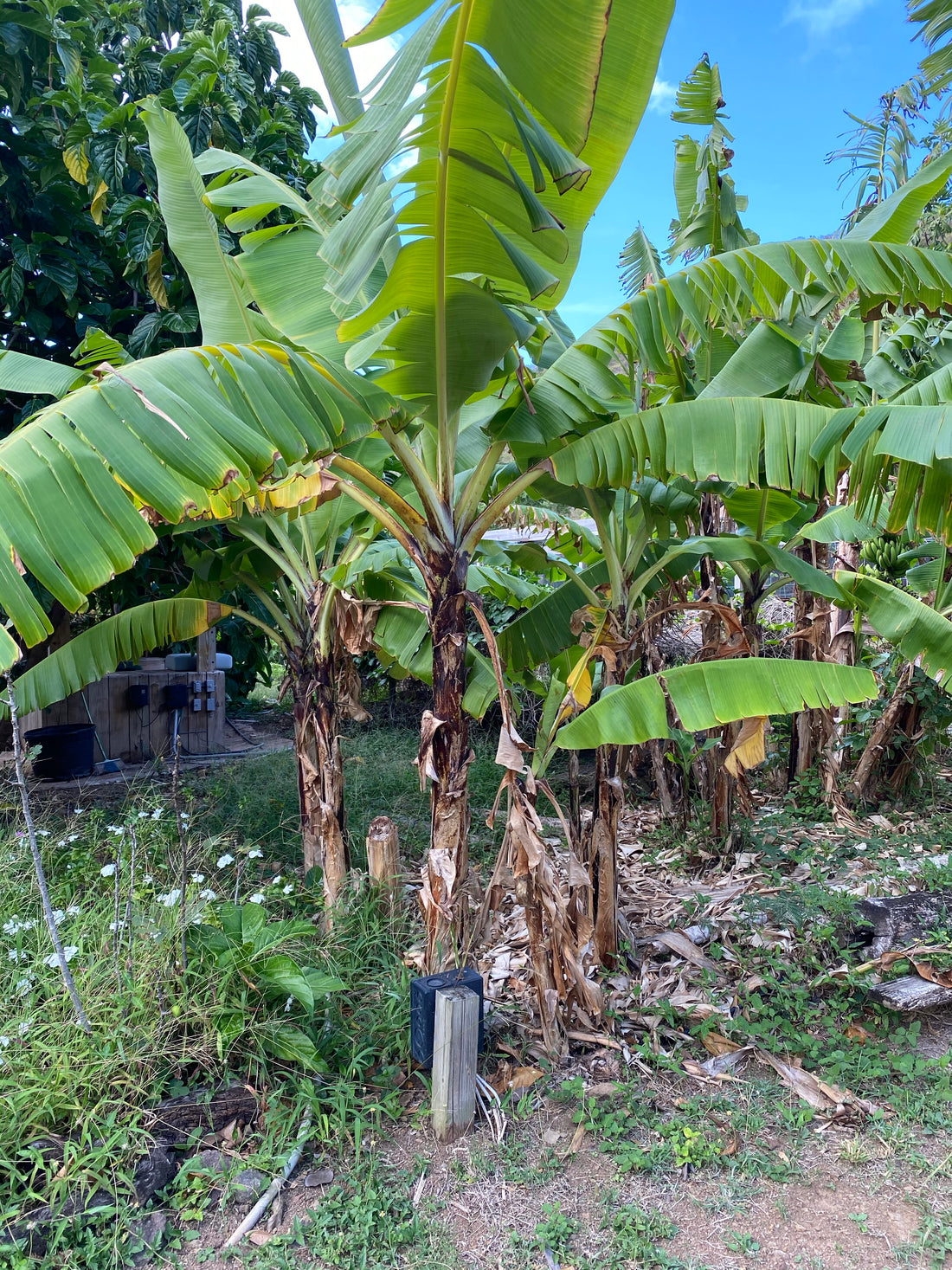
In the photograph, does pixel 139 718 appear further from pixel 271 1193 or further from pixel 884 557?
pixel 884 557

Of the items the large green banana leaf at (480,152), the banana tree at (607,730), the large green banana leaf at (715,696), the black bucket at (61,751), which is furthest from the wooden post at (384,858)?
the black bucket at (61,751)

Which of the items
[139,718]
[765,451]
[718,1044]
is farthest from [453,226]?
[139,718]

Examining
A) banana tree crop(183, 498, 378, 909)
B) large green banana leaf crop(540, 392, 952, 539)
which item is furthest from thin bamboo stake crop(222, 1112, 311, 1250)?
large green banana leaf crop(540, 392, 952, 539)

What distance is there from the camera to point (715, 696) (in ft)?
10.6

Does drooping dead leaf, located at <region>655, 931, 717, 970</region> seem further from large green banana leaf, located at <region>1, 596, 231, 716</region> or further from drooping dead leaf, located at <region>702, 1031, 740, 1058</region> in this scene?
large green banana leaf, located at <region>1, 596, 231, 716</region>

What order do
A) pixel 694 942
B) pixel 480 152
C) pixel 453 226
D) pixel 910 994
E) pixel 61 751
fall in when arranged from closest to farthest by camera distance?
pixel 480 152 < pixel 453 226 < pixel 910 994 < pixel 694 942 < pixel 61 751

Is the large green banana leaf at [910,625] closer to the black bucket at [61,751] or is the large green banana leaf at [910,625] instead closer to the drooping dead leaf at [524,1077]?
the drooping dead leaf at [524,1077]

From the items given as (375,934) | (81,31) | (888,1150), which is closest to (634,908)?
(375,934)

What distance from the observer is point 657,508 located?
406 centimetres

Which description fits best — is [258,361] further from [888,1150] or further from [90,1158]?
[888,1150]

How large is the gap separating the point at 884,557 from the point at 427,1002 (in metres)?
5.40

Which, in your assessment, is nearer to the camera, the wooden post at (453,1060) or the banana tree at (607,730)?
the wooden post at (453,1060)

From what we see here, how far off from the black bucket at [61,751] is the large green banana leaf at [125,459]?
5223 millimetres

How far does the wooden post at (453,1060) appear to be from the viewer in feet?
9.42
